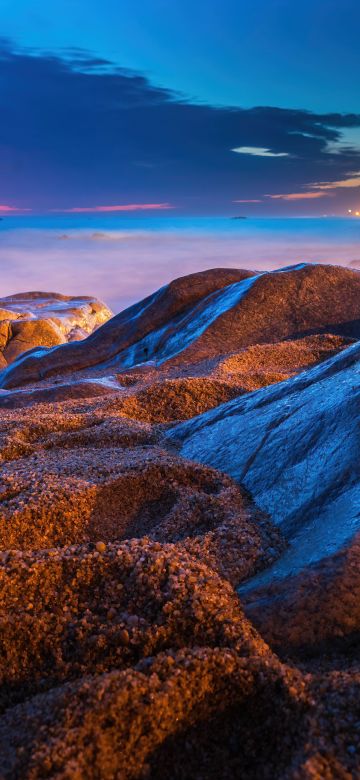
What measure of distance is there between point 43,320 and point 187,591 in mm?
30635

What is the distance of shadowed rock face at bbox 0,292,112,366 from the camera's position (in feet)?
100

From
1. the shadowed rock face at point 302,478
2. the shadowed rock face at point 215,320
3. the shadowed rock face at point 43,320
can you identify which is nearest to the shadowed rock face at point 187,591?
the shadowed rock face at point 302,478

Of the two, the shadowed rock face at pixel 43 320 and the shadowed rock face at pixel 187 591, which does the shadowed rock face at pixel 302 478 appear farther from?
the shadowed rock face at pixel 43 320

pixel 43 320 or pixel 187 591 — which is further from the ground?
pixel 43 320

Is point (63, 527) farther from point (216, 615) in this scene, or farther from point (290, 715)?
point (290, 715)

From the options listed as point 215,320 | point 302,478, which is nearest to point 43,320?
point 215,320

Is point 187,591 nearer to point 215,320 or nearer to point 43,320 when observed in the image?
point 215,320

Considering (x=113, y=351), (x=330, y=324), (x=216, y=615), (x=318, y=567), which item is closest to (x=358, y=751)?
(x=216, y=615)

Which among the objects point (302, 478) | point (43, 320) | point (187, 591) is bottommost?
point (187, 591)

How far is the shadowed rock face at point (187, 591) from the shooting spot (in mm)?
1784

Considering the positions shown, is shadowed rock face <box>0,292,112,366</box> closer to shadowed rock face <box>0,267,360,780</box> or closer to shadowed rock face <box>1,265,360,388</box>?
shadowed rock face <box>1,265,360,388</box>

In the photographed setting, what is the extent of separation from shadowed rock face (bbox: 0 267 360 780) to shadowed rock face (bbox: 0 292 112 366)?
2535cm

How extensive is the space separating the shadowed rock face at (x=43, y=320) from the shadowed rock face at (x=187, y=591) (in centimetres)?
2535

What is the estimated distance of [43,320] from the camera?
104ft
